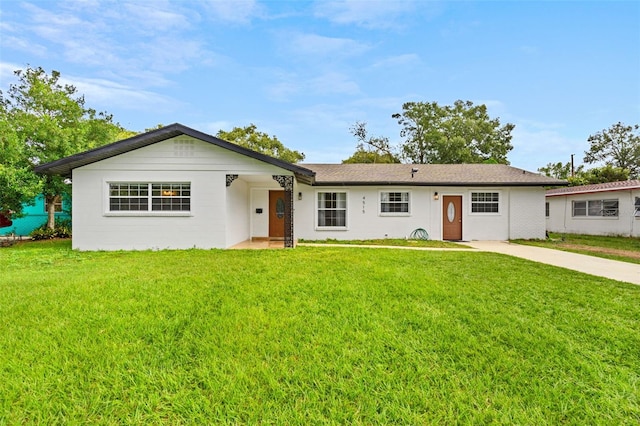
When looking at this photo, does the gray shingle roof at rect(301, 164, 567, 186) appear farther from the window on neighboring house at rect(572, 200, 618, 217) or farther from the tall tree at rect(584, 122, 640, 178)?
the tall tree at rect(584, 122, 640, 178)

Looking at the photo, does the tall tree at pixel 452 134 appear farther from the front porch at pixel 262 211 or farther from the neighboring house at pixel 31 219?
the neighboring house at pixel 31 219

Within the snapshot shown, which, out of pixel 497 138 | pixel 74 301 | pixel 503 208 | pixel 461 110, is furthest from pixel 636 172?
pixel 74 301

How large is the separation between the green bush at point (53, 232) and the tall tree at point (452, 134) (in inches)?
1103

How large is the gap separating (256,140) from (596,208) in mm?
24694

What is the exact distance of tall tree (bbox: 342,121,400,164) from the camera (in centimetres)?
2842

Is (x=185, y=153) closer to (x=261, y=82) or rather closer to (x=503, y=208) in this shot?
(x=261, y=82)

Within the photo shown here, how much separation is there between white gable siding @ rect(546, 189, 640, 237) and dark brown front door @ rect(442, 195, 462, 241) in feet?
29.1

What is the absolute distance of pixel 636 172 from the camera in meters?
31.7

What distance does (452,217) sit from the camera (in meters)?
13.3

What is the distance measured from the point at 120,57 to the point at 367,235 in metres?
14.4

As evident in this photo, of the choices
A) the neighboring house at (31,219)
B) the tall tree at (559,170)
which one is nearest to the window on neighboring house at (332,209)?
the neighboring house at (31,219)

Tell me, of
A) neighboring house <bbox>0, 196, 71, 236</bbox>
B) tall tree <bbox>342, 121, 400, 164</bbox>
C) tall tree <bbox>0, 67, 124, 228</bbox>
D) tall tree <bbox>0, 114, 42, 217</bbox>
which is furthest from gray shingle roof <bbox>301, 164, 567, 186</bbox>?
neighboring house <bbox>0, 196, 71, 236</bbox>

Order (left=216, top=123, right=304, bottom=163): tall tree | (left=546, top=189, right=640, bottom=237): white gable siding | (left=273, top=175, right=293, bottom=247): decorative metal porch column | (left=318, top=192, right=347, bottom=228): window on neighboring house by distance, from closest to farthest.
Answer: (left=273, top=175, right=293, bottom=247): decorative metal porch column < (left=318, top=192, right=347, bottom=228): window on neighboring house < (left=546, top=189, right=640, bottom=237): white gable siding < (left=216, top=123, right=304, bottom=163): tall tree

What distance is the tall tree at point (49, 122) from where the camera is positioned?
1258 cm
